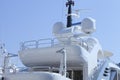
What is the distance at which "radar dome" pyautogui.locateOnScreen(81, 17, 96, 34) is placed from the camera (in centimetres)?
2072

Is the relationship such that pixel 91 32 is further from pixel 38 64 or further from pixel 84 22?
pixel 38 64

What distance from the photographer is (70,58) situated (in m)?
18.7

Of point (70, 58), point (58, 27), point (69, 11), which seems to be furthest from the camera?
point (69, 11)

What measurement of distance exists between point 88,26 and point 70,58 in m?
2.94

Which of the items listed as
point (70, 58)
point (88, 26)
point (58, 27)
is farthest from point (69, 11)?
point (70, 58)

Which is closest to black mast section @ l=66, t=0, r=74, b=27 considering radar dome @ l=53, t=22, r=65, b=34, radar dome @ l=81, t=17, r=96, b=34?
radar dome @ l=53, t=22, r=65, b=34

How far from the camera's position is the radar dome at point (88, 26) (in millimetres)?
20719

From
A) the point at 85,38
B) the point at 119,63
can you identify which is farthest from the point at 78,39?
the point at 119,63

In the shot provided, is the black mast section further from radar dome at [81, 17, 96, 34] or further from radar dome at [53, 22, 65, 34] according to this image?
radar dome at [81, 17, 96, 34]

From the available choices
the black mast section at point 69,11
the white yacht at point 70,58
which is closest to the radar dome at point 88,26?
the white yacht at point 70,58

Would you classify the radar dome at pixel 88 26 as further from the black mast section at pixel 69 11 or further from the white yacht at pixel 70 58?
the black mast section at pixel 69 11

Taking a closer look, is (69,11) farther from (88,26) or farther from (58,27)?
(88,26)

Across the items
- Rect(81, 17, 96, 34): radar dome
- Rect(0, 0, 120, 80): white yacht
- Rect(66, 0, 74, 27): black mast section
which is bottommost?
Rect(0, 0, 120, 80): white yacht

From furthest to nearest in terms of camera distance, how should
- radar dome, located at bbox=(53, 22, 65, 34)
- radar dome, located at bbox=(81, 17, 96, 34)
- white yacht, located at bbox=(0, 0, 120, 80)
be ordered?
1. radar dome, located at bbox=(53, 22, 65, 34)
2. radar dome, located at bbox=(81, 17, 96, 34)
3. white yacht, located at bbox=(0, 0, 120, 80)
